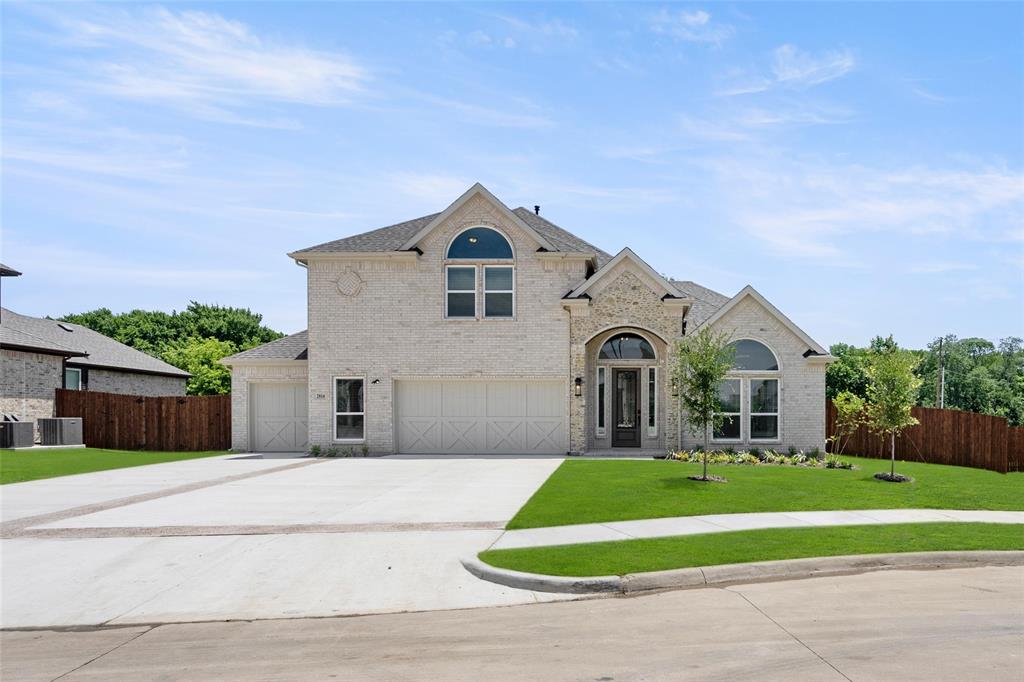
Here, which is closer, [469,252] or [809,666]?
[809,666]

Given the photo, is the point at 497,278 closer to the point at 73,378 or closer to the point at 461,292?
the point at 461,292

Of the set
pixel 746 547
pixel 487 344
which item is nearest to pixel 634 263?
pixel 487 344

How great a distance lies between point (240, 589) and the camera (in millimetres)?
8484

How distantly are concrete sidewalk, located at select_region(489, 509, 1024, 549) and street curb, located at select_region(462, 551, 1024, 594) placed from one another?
1.44m

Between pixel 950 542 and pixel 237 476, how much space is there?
1552 cm

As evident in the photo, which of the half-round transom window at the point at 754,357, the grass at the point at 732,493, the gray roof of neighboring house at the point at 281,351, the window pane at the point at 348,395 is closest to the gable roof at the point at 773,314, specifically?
the half-round transom window at the point at 754,357

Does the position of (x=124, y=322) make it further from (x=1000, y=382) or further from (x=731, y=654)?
(x=1000, y=382)

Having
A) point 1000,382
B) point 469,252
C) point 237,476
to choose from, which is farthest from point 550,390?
point 1000,382

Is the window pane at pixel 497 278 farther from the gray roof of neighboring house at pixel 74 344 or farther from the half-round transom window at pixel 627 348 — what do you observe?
the gray roof of neighboring house at pixel 74 344

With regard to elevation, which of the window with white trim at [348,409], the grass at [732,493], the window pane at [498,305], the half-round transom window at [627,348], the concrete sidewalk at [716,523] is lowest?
the grass at [732,493]

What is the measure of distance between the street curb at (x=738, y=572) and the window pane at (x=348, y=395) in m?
17.5

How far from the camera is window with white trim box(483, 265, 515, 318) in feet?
84.4

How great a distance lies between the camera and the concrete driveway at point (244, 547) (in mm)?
7996

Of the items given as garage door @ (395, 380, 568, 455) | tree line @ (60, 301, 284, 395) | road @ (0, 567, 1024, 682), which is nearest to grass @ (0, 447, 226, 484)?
garage door @ (395, 380, 568, 455)
